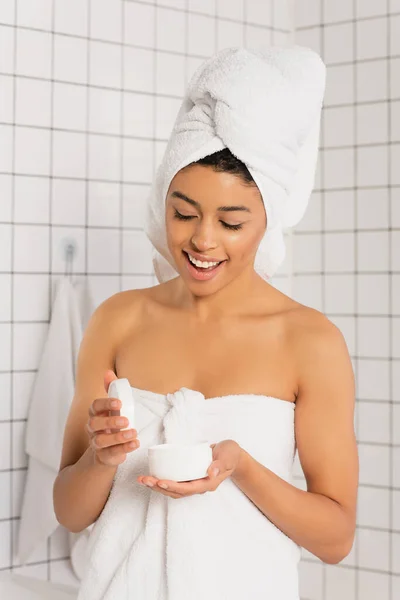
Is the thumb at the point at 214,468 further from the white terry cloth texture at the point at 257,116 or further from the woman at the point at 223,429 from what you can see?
the white terry cloth texture at the point at 257,116

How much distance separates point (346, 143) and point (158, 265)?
1.16 m

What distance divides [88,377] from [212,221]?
0.36m

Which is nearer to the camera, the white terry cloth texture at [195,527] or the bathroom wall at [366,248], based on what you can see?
the white terry cloth texture at [195,527]

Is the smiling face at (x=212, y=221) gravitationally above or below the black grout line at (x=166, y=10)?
below

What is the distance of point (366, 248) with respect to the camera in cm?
256

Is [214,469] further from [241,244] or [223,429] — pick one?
[241,244]

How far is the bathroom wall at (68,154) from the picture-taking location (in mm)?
2238

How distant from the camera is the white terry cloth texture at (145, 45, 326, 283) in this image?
130 cm

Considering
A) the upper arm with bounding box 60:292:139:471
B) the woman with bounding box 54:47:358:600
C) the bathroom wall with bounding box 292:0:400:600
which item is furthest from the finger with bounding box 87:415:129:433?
the bathroom wall with bounding box 292:0:400:600

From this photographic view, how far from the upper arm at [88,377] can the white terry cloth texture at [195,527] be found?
0.10 meters

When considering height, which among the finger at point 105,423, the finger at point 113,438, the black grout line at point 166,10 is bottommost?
the finger at point 113,438

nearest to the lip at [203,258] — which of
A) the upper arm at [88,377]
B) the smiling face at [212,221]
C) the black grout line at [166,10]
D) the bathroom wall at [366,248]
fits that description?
the smiling face at [212,221]

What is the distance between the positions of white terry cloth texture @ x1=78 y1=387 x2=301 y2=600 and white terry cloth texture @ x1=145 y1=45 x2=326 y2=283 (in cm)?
31

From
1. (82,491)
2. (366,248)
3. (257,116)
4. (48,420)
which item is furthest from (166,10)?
(82,491)
